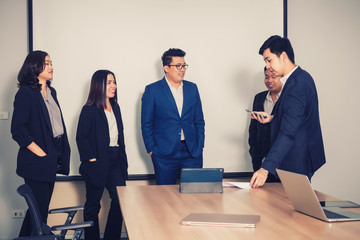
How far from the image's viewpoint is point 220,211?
→ 1900 millimetres

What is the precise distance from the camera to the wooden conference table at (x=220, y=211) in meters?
1.53

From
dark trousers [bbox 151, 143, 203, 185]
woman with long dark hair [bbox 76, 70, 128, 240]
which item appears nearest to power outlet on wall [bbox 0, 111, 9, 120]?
woman with long dark hair [bbox 76, 70, 128, 240]

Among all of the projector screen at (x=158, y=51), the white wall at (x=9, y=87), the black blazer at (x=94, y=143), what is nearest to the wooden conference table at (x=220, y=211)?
the black blazer at (x=94, y=143)

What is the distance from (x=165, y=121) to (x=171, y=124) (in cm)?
7

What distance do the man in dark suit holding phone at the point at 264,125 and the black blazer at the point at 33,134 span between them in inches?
72.9

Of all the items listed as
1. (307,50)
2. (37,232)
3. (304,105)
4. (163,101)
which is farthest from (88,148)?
(307,50)

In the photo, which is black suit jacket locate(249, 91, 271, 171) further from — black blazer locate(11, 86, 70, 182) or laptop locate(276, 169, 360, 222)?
black blazer locate(11, 86, 70, 182)

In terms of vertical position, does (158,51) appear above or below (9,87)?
above

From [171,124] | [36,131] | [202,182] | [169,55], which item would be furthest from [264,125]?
[36,131]

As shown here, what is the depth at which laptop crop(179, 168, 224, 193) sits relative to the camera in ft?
7.72

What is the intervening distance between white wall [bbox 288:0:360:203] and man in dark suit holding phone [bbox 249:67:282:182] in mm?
1023

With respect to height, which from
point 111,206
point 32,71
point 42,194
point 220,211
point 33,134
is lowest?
point 111,206

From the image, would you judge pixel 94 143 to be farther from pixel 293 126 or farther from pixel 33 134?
pixel 293 126

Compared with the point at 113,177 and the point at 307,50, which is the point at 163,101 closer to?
the point at 113,177
